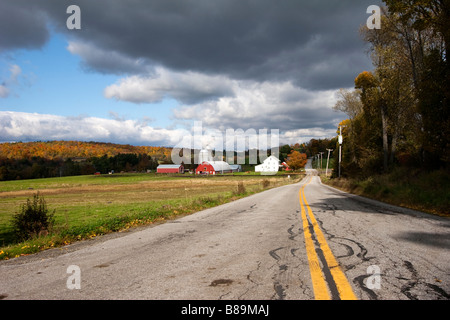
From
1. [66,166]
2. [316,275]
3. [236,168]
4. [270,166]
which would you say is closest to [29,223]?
[316,275]

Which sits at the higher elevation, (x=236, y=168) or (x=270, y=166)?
(x=270, y=166)

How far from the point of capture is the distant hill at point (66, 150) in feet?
458

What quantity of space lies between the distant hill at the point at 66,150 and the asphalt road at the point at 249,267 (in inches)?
6062

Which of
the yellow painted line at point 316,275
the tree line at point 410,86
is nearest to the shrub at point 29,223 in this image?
the yellow painted line at point 316,275

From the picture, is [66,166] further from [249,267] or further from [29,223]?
[249,267]

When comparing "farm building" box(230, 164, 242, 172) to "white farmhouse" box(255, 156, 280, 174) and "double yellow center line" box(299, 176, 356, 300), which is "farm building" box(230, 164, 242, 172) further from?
"double yellow center line" box(299, 176, 356, 300)

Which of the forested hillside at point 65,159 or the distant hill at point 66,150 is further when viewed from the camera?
the distant hill at point 66,150

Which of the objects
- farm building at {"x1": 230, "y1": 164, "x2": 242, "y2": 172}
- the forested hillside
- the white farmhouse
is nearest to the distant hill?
the forested hillside

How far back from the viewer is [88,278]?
3.73 meters

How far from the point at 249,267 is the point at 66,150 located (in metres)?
188

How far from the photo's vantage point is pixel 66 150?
164000mm

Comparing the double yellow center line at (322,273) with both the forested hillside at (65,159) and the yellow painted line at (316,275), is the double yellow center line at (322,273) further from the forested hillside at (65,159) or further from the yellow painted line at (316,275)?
the forested hillside at (65,159)
